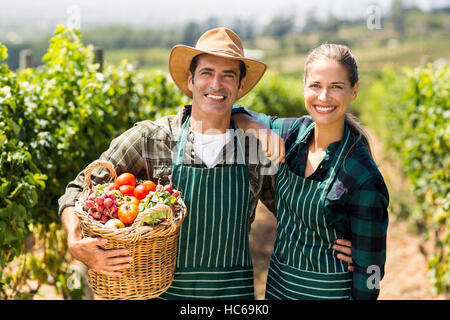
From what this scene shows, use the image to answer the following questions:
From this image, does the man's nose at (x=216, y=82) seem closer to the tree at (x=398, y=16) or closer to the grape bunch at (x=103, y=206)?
the grape bunch at (x=103, y=206)

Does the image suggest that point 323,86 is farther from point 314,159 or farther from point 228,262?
point 228,262

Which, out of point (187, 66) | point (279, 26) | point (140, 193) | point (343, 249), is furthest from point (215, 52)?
point (279, 26)

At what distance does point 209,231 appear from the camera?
2.19 metres

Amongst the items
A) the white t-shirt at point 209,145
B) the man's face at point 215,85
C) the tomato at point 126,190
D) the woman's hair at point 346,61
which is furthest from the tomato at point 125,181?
the woman's hair at point 346,61

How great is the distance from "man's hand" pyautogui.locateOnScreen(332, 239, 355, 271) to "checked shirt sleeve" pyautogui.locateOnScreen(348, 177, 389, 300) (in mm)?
37

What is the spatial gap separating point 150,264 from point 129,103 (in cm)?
210

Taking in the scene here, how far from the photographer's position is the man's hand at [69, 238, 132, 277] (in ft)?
5.97

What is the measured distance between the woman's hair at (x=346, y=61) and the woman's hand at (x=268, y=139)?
32 centimetres

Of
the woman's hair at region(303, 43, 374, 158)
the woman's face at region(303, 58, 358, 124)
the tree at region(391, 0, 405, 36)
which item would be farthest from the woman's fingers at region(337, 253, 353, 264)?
the tree at region(391, 0, 405, 36)

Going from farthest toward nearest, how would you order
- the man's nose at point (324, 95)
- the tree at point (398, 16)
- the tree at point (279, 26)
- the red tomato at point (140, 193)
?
the tree at point (279, 26) < the tree at point (398, 16) < the man's nose at point (324, 95) < the red tomato at point (140, 193)

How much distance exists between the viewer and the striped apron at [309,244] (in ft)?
6.68

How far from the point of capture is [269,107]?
926 cm

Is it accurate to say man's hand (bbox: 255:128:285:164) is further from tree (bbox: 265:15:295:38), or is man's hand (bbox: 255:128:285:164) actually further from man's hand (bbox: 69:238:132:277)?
tree (bbox: 265:15:295:38)

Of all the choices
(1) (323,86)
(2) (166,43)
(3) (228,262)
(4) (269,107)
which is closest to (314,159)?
(1) (323,86)
